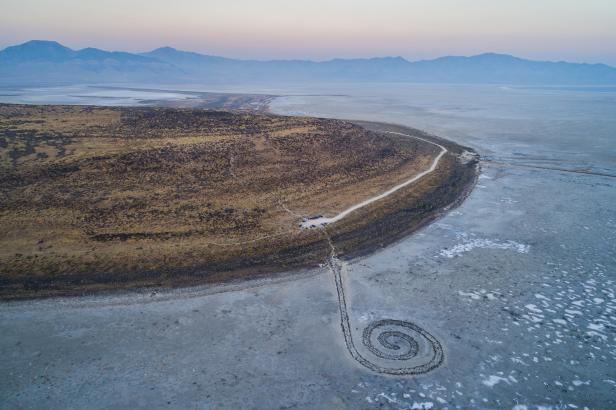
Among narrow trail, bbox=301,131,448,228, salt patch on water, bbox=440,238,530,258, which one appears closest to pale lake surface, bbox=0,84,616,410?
salt patch on water, bbox=440,238,530,258

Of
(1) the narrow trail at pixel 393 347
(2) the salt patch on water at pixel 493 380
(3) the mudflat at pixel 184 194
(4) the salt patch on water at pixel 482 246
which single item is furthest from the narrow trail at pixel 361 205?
(2) the salt patch on water at pixel 493 380

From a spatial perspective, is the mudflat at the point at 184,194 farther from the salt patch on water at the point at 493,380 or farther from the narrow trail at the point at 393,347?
the salt patch on water at the point at 493,380

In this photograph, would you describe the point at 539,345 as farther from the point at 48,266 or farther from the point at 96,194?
the point at 96,194

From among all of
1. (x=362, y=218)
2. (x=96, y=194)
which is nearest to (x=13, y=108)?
(x=96, y=194)

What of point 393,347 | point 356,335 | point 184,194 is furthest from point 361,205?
point 393,347

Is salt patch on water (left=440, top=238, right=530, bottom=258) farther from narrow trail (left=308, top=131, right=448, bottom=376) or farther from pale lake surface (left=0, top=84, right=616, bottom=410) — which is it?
narrow trail (left=308, top=131, right=448, bottom=376)

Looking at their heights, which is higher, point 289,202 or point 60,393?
point 289,202
